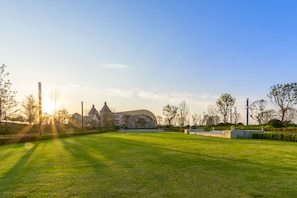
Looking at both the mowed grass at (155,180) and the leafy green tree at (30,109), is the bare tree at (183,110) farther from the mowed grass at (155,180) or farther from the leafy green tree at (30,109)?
the mowed grass at (155,180)

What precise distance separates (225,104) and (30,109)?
91.2 feet

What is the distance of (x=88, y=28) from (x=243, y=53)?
9.07 meters

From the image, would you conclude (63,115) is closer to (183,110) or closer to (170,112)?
(170,112)

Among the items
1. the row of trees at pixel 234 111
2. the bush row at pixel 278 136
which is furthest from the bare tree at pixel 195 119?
the bush row at pixel 278 136

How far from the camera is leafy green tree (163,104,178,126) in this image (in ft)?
138

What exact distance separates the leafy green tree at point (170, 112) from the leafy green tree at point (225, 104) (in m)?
9.13

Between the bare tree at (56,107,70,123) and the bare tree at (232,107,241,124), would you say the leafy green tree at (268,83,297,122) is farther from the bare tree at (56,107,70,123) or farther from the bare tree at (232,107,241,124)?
the bare tree at (56,107,70,123)

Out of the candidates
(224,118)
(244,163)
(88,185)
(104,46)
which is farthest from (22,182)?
(224,118)

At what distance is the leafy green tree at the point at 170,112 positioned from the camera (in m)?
42.1

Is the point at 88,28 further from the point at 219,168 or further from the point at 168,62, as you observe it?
the point at 219,168

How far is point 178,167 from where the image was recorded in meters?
4.64

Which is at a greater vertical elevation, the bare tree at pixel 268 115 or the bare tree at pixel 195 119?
the bare tree at pixel 268 115

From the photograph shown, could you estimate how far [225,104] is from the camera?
1375 inches

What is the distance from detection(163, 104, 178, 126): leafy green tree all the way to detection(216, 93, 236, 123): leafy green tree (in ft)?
29.9
